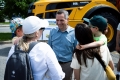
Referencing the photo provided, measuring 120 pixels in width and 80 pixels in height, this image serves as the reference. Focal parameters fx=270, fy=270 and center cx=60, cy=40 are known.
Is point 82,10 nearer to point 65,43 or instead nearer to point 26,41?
point 65,43

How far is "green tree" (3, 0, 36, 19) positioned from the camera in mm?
16352

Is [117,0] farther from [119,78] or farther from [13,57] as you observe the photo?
[13,57]

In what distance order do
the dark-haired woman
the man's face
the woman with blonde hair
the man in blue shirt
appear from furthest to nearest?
1. the man in blue shirt
2. the man's face
3. the dark-haired woman
4. the woman with blonde hair

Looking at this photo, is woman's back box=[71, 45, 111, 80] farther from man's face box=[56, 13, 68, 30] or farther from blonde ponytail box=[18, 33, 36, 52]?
man's face box=[56, 13, 68, 30]

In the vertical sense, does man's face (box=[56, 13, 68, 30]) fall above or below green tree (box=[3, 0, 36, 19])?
above

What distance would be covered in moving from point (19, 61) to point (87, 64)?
0.81 metres

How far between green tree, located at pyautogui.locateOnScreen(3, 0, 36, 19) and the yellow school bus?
663 centimetres

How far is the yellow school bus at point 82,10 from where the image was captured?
362 inches

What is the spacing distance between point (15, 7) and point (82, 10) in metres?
8.39

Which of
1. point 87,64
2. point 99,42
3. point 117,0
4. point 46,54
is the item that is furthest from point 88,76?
point 117,0

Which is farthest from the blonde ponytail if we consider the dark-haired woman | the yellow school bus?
the yellow school bus

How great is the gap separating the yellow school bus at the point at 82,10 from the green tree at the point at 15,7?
6.63 metres

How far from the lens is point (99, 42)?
121 inches

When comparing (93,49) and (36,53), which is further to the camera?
(93,49)
